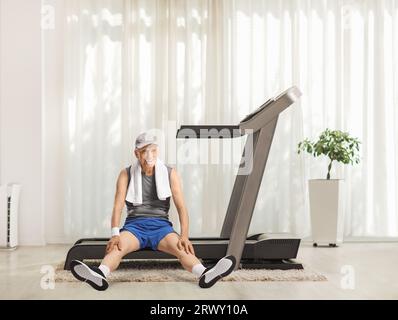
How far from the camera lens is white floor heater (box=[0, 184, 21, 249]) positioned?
5695mm

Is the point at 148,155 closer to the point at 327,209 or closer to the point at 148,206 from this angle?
the point at 148,206

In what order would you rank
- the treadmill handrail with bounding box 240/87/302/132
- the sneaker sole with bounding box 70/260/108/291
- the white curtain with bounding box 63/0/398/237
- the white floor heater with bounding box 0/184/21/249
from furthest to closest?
the white curtain with bounding box 63/0/398/237
the white floor heater with bounding box 0/184/21/249
the treadmill handrail with bounding box 240/87/302/132
the sneaker sole with bounding box 70/260/108/291

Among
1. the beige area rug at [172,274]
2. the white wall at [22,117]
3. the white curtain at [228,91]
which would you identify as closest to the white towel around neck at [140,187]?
the beige area rug at [172,274]

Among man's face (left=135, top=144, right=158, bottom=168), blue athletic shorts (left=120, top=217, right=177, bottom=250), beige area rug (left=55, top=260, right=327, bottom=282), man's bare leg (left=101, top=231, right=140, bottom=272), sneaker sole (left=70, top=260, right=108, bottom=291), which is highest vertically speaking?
man's face (left=135, top=144, right=158, bottom=168)

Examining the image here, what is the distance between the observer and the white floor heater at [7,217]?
570 centimetres

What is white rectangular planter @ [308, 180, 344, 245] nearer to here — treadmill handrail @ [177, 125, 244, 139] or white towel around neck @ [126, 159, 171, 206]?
treadmill handrail @ [177, 125, 244, 139]

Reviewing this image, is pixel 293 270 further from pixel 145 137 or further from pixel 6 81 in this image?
pixel 6 81

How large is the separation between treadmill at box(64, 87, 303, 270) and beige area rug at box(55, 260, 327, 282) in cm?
10

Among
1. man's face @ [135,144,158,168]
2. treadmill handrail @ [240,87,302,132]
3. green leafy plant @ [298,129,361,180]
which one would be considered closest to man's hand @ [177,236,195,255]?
man's face @ [135,144,158,168]

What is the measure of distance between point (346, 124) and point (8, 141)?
306 cm

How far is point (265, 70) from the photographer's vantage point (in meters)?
6.28

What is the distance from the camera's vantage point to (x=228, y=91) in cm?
624

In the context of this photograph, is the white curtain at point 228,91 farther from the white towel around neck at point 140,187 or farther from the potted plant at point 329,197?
the white towel around neck at point 140,187
